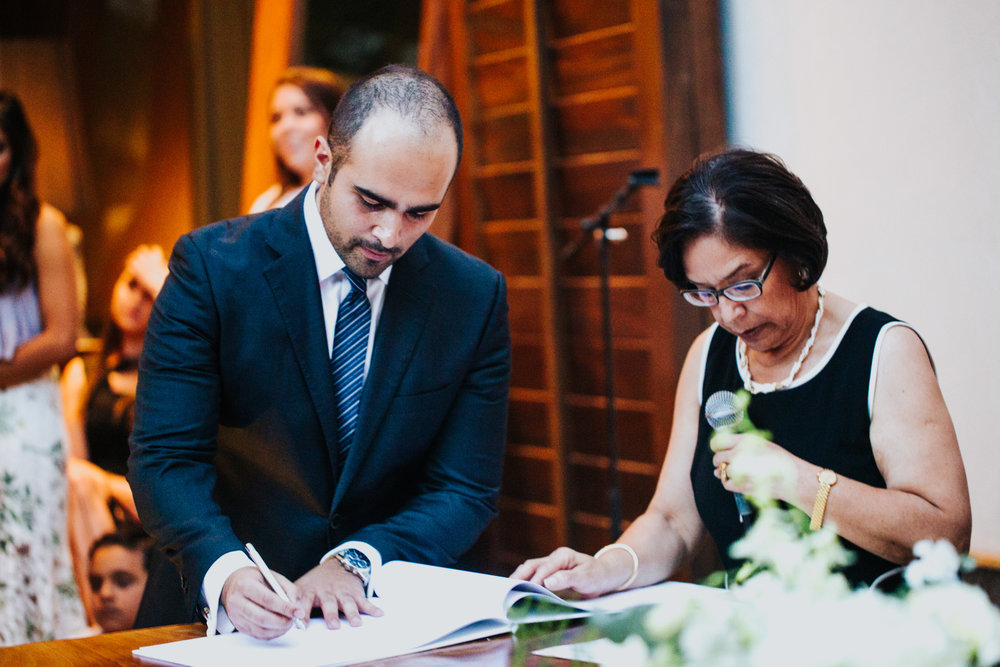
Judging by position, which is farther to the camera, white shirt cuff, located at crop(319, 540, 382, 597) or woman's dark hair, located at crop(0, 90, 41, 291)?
woman's dark hair, located at crop(0, 90, 41, 291)

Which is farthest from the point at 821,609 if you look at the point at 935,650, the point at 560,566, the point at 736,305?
the point at 736,305

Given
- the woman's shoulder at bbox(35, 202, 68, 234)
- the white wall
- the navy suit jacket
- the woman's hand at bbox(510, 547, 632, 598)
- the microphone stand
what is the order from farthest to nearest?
the woman's shoulder at bbox(35, 202, 68, 234) → the microphone stand → the white wall → the navy suit jacket → the woman's hand at bbox(510, 547, 632, 598)

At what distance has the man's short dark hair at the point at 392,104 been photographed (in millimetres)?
1728

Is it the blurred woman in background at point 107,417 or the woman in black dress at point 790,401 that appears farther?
the blurred woman in background at point 107,417

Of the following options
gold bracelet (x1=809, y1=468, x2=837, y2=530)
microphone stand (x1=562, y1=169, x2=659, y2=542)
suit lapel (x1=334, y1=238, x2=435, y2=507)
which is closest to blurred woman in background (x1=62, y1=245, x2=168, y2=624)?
microphone stand (x1=562, y1=169, x2=659, y2=542)

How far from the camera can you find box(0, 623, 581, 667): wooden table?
4.42ft

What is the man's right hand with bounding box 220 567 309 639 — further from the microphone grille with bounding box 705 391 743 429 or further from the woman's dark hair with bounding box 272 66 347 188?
the woman's dark hair with bounding box 272 66 347 188

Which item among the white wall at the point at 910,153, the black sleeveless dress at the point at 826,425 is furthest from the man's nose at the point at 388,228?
the white wall at the point at 910,153

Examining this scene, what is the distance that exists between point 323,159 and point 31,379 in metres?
2.20

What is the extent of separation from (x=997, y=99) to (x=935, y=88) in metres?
0.21

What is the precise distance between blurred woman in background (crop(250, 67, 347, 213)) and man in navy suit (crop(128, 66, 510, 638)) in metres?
2.04

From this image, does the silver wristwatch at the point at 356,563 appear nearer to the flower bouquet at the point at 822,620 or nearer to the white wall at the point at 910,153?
the flower bouquet at the point at 822,620

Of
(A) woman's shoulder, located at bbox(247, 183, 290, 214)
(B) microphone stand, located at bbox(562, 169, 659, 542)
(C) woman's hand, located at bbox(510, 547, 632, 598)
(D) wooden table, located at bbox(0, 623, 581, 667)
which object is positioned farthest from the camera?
(A) woman's shoulder, located at bbox(247, 183, 290, 214)

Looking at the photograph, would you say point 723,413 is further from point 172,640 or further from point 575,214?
point 575,214
